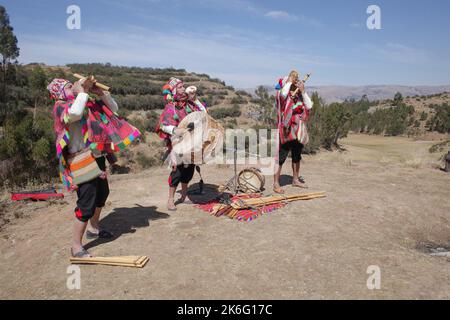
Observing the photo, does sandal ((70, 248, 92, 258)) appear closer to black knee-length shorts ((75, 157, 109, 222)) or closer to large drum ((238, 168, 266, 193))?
black knee-length shorts ((75, 157, 109, 222))

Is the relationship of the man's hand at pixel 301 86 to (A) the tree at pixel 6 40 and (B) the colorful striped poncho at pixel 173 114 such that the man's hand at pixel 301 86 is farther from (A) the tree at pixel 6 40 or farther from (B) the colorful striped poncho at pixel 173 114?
(A) the tree at pixel 6 40

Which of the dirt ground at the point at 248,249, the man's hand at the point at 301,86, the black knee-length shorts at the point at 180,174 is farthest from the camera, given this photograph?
the man's hand at the point at 301,86

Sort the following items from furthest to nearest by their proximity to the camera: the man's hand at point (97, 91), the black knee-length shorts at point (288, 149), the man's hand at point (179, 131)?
1. the black knee-length shorts at point (288, 149)
2. the man's hand at point (179, 131)
3. the man's hand at point (97, 91)

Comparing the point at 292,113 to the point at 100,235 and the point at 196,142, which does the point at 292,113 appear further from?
the point at 100,235

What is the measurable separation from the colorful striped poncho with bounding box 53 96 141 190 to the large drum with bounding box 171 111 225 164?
90 cm

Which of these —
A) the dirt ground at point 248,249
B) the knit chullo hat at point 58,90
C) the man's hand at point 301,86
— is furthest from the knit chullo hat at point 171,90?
the man's hand at point 301,86

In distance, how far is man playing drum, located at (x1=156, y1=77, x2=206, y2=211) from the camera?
202 inches

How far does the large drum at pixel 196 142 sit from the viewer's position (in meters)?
5.09

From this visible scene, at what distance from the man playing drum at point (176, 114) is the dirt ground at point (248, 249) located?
0.67 m

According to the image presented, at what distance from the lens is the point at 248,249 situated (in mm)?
4234

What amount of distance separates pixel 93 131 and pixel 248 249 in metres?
2.31

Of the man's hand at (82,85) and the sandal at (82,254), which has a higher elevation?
the man's hand at (82,85)
